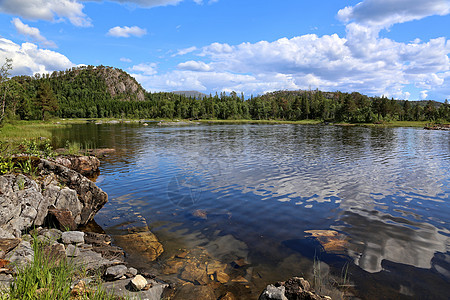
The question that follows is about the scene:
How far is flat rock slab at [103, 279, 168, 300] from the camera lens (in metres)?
7.07

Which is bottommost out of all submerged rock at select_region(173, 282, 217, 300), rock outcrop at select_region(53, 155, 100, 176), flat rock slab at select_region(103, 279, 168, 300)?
submerged rock at select_region(173, 282, 217, 300)

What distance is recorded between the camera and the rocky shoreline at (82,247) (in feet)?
24.5

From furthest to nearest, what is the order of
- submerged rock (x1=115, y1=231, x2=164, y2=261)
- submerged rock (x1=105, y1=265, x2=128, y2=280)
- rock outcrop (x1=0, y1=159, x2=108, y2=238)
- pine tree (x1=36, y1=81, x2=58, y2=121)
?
pine tree (x1=36, y1=81, x2=58, y2=121), submerged rock (x1=115, y1=231, x2=164, y2=261), rock outcrop (x1=0, y1=159, x2=108, y2=238), submerged rock (x1=105, y1=265, x2=128, y2=280)

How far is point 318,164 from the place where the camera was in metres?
28.7

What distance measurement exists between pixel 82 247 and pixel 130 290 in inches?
164

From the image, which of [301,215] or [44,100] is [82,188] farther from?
[44,100]

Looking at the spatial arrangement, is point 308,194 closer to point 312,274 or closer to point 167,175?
point 312,274

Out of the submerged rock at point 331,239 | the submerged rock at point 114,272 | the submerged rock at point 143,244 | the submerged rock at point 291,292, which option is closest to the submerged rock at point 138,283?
the submerged rock at point 114,272

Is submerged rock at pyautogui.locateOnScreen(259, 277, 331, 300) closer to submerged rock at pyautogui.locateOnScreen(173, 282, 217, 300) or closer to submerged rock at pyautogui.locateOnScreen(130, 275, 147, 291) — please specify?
submerged rock at pyautogui.locateOnScreen(173, 282, 217, 300)

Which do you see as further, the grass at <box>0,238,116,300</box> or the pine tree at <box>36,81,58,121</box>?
the pine tree at <box>36,81,58,121</box>

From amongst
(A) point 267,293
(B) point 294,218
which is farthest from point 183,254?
(B) point 294,218

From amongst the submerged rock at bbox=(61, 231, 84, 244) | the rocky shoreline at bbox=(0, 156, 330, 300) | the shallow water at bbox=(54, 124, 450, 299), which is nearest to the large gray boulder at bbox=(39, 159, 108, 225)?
the rocky shoreline at bbox=(0, 156, 330, 300)

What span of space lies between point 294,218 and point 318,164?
1621 cm

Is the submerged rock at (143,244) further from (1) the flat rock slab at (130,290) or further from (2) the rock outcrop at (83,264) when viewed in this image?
(1) the flat rock slab at (130,290)
